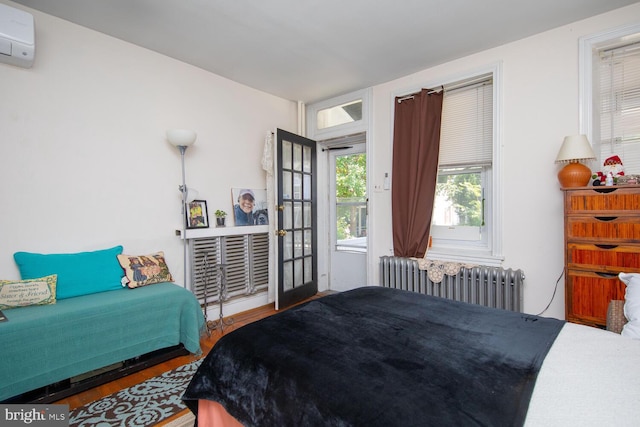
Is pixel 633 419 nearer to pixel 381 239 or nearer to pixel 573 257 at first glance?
pixel 573 257

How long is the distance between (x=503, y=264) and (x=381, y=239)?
1.31 metres

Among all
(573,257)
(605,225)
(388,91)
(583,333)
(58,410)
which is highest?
(388,91)

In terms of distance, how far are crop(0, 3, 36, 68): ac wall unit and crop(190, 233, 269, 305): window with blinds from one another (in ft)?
6.25

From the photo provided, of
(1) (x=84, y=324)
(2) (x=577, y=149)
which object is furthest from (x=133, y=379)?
(2) (x=577, y=149)

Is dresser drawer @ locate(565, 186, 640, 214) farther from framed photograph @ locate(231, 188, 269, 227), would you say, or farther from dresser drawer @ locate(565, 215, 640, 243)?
framed photograph @ locate(231, 188, 269, 227)

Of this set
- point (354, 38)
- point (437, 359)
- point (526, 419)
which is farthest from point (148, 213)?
point (526, 419)

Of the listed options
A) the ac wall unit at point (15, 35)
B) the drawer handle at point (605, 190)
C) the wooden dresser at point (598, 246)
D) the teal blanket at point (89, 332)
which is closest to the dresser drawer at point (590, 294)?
the wooden dresser at point (598, 246)

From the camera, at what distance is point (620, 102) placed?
2393mm

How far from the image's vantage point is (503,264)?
280 cm

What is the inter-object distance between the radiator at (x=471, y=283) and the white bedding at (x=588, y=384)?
1.40m

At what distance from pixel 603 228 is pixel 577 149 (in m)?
0.60

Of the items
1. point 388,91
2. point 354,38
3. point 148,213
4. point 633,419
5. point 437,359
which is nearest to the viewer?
point 633,419

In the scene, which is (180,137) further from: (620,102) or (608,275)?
(620,102)

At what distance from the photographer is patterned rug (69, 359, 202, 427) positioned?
174cm
